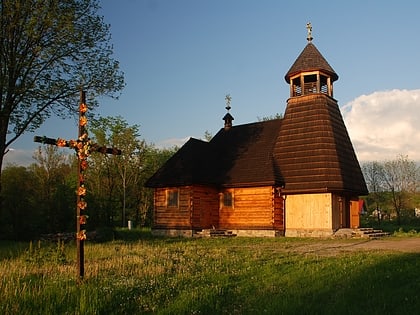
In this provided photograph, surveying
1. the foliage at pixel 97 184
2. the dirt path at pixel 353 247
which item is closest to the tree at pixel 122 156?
the foliage at pixel 97 184

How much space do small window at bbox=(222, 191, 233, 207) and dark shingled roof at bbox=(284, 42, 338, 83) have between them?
27.4ft

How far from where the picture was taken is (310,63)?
28688mm

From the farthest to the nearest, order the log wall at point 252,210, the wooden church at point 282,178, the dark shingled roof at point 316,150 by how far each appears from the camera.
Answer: the log wall at point 252,210
the wooden church at point 282,178
the dark shingled roof at point 316,150

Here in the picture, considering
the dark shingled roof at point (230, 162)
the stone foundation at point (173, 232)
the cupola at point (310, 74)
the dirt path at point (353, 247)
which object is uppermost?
the cupola at point (310, 74)

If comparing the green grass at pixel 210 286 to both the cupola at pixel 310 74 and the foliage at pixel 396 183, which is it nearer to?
the cupola at pixel 310 74

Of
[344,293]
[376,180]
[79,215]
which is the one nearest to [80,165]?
[79,215]

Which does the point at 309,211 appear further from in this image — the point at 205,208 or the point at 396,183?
the point at 396,183

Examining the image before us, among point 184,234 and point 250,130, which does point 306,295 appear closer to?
point 184,234

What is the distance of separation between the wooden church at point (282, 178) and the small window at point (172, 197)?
38 mm

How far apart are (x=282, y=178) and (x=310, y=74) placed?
700cm

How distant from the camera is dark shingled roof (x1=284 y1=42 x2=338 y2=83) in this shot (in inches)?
1121

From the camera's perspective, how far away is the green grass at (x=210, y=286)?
7.17 metres

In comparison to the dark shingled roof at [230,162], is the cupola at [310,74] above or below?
above

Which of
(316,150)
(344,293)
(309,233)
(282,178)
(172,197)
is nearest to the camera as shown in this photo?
(344,293)
